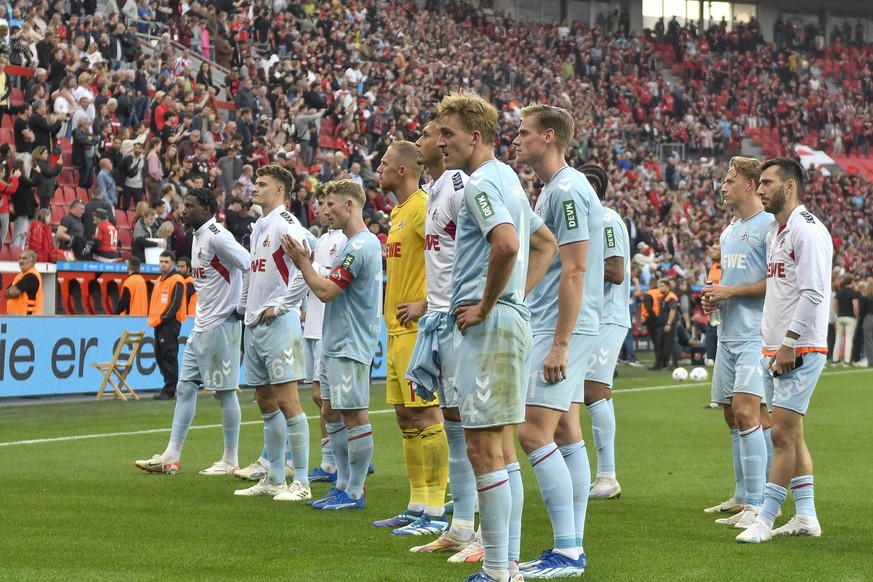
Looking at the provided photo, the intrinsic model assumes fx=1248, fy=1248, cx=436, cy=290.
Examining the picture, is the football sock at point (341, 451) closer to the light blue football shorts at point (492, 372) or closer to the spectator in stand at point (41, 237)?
the light blue football shorts at point (492, 372)

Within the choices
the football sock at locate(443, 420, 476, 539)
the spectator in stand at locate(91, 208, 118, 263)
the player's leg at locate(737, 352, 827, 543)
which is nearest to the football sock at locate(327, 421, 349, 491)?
the football sock at locate(443, 420, 476, 539)

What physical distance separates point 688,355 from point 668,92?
21.6m

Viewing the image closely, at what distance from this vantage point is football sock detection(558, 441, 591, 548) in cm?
674

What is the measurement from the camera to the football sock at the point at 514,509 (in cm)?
595

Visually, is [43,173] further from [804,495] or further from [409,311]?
[804,495]

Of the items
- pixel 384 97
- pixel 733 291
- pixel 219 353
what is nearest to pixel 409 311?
pixel 733 291

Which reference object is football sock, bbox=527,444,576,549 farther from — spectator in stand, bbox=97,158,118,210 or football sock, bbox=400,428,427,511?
spectator in stand, bbox=97,158,118,210

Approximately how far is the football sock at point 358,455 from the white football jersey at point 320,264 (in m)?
2.56

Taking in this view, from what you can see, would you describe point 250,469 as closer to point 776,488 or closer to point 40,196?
point 776,488

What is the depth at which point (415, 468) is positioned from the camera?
26.6 feet

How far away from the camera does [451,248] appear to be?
7047 millimetres

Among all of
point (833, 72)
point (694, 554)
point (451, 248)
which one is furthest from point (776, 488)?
point (833, 72)

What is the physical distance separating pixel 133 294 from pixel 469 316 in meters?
13.9

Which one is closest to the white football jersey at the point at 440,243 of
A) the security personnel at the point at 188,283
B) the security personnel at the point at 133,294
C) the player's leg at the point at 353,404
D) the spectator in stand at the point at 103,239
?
the player's leg at the point at 353,404
